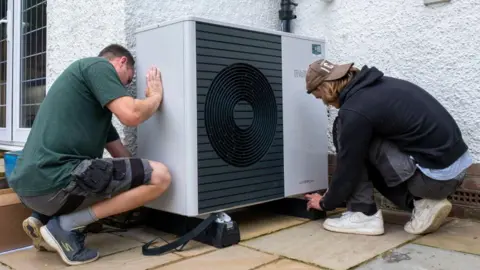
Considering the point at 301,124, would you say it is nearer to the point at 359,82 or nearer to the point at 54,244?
the point at 359,82

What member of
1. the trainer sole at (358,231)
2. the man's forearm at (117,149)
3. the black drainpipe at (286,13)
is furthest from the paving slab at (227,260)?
the black drainpipe at (286,13)

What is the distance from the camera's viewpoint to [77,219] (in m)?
1.99

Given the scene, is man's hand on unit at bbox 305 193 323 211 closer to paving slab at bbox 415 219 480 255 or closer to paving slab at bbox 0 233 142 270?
paving slab at bbox 415 219 480 255

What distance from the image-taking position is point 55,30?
3.08 metres

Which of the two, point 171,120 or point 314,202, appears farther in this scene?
point 314,202

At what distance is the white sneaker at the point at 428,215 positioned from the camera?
2217 millimetres

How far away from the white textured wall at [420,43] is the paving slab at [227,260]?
145 cm

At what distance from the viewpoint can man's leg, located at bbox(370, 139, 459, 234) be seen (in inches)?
86.7

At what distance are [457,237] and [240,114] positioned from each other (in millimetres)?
1285

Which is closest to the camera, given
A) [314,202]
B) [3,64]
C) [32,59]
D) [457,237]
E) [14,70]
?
[457,237]

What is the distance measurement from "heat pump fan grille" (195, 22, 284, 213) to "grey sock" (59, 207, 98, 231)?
0.51m

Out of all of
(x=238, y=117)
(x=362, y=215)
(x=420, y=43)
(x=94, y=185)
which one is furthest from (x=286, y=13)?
(x=94, y=185)

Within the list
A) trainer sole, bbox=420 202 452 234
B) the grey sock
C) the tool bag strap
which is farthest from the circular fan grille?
trainer sole, bbox=420 202 452 234

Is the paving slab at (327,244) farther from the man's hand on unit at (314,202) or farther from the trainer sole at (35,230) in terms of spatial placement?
the trainer sole at (35,230)
